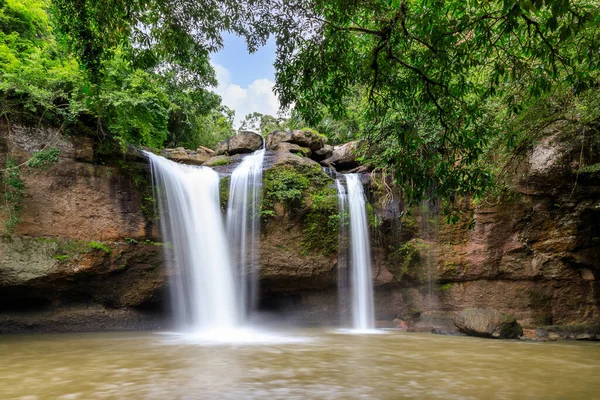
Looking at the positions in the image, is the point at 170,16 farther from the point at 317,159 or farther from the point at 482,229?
the point at 317,159

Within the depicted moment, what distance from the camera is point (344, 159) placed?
15867mm

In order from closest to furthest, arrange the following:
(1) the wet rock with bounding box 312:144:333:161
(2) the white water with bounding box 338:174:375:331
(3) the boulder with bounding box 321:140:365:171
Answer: (2) the white water with bounding box 338:174:375:331, (3) the boulder with bounding box 321:140:365:171, (1) the wet rock with bounding box 312:144:333:161

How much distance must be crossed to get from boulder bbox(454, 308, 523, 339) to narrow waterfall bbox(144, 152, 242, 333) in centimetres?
642

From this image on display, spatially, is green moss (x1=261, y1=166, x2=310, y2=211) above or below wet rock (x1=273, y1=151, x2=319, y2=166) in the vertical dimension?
below

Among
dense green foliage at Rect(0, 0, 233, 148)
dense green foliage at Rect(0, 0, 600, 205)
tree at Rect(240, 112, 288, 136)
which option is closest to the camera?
dense green foliage at Rect(0, 0, 600, 205)

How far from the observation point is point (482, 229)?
11570 mm

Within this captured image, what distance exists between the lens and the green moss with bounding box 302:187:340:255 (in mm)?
12516

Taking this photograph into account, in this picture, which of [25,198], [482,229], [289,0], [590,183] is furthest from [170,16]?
[590,183]

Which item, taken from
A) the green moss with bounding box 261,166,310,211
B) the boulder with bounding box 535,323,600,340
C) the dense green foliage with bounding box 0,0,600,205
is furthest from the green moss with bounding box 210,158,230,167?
the boulder with bounding box 535,323,600,340

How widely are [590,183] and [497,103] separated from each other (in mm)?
4257

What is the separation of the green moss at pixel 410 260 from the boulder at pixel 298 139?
233 inches

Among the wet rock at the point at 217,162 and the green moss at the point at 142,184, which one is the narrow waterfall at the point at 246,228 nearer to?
the wet rock at the point at 217,162

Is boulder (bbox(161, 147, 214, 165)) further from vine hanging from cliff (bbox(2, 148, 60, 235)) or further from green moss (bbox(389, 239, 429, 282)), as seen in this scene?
green moss (bbox(389, 239, 429, 282))

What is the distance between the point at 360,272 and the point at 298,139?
242 inches
